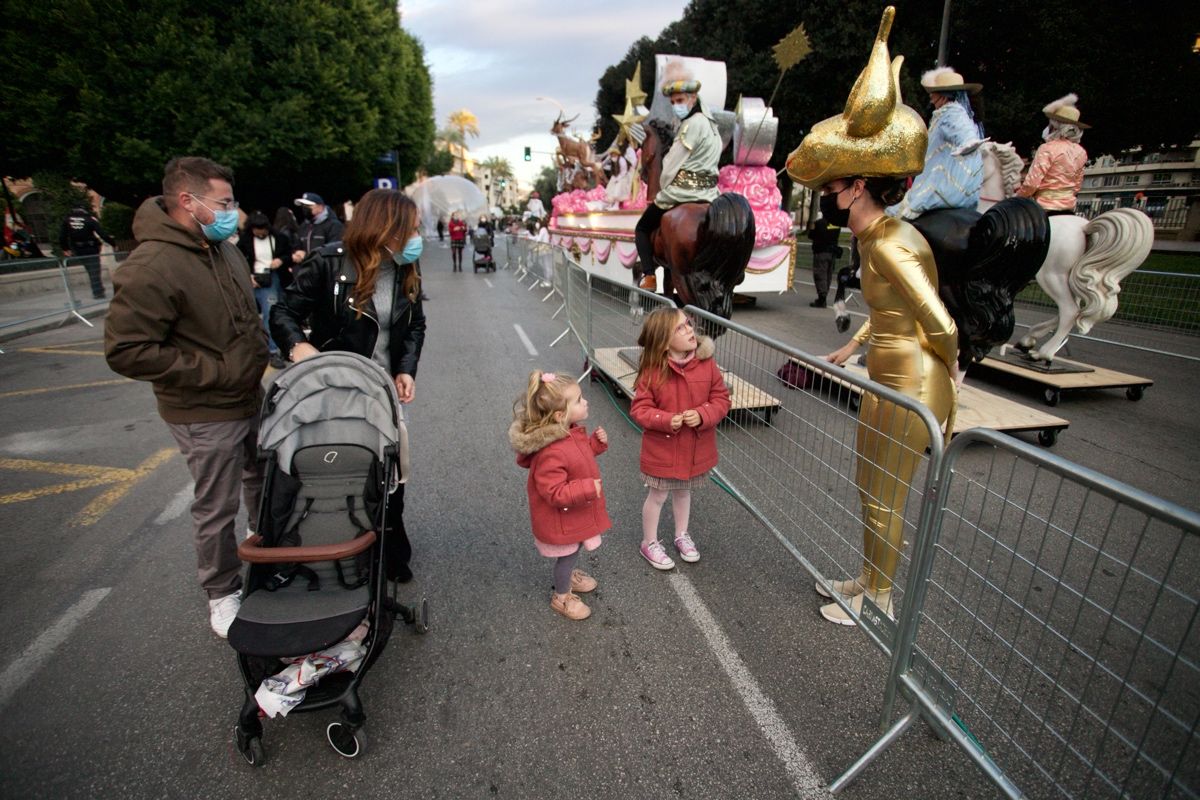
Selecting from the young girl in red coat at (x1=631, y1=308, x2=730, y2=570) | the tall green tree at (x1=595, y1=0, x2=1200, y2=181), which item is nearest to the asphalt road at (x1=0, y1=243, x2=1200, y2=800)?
the young girl in red coat at (x1=631, y1=308, x2=730, y2=570)

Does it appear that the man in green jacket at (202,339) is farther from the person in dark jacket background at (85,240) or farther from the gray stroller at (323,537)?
the person in dark jacket background at (85,240)

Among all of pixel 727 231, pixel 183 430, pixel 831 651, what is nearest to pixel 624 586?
pixel 831 651

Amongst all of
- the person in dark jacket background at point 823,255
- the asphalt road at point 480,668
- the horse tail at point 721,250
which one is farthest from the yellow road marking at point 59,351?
the person in dark jacket background at point 823,255

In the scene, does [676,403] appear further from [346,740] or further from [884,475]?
[346,740]

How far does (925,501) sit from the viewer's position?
1.92 meters

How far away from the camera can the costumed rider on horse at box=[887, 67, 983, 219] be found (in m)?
4.14

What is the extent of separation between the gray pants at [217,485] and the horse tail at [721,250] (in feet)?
11.7

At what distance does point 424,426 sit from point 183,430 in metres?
2.91

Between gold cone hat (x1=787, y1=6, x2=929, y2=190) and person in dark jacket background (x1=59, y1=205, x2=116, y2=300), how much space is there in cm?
1363

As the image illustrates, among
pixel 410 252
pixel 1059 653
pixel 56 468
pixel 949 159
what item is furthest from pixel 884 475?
pixel 56 468

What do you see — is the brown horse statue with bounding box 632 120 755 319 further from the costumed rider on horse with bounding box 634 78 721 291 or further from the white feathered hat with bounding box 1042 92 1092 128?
the white feathered hat with bounding box 1042 92 1092 128

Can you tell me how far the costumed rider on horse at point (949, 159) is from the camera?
4.14m

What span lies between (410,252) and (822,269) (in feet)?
34.5

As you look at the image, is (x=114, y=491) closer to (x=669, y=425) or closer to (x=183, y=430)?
(x=183, y=430)
